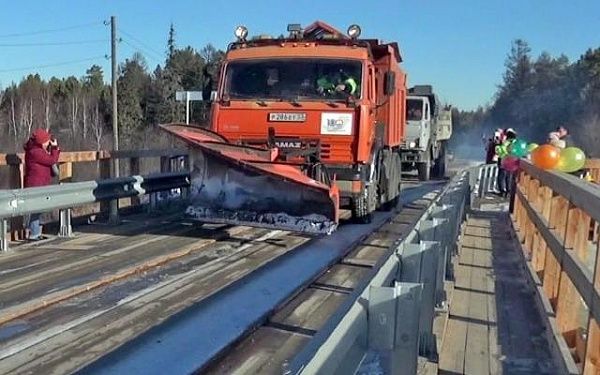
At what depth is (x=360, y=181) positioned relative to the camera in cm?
1041

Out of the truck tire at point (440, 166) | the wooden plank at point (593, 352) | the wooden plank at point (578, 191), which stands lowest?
the truck tire at point (440, 166)

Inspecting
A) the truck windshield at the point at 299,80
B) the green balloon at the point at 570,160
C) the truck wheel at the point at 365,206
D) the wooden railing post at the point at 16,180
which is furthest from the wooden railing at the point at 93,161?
the green balloon at the point at 570,160

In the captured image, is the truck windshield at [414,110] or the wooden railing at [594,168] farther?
the truck windshield at [414,110]

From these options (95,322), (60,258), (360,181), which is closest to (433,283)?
(95,322)

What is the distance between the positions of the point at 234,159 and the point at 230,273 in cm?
229

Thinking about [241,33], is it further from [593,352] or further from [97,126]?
[97,126]

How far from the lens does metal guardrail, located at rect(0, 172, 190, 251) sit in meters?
7.64

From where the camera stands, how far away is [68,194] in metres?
8.57

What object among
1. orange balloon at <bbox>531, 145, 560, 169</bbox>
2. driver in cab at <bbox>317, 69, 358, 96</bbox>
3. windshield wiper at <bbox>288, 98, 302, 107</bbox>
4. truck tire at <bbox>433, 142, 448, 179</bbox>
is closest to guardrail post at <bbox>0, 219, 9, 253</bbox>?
windshield wiper at <bbox>288, 98, 302, 107</bbox>

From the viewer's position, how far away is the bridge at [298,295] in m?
3.13

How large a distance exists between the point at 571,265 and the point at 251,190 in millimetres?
5425

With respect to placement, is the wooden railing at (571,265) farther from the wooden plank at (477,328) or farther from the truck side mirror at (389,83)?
the truck side mirror at (389,83)

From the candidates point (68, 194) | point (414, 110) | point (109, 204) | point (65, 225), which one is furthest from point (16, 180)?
point (414, 110)

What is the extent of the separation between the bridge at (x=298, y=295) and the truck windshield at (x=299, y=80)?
214 centimetres
